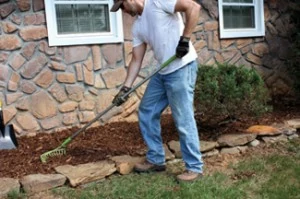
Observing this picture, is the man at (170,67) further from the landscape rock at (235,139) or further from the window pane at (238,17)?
the window pane at (238,17)

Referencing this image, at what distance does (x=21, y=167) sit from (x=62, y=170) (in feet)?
1.29

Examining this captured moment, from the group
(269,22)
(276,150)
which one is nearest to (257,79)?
(276,150)

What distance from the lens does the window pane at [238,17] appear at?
20.3 ft

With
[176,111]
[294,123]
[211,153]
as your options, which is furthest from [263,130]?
[176,111]

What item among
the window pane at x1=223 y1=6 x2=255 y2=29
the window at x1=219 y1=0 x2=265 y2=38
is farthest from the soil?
the window pane at x1=223 y1=6 x2=255 y2=29

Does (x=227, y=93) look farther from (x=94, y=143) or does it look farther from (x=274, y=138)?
(x=94, y=143)

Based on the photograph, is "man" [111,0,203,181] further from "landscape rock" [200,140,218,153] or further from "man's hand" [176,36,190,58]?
"landscape rock" [200,140,218,153]

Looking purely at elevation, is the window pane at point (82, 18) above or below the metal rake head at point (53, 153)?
above

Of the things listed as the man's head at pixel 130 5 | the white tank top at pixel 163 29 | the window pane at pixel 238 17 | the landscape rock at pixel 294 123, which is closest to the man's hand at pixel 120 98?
the white tank top at pixel 163 29

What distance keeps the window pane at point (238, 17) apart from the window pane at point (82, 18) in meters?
1.90

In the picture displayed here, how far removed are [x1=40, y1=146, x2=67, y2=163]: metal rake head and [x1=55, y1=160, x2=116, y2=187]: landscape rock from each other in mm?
268

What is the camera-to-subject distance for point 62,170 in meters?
3.63

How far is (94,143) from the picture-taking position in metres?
4.45

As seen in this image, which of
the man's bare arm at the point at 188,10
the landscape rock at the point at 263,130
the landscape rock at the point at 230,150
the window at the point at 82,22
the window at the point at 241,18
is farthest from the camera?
the window at the point at 241,18
